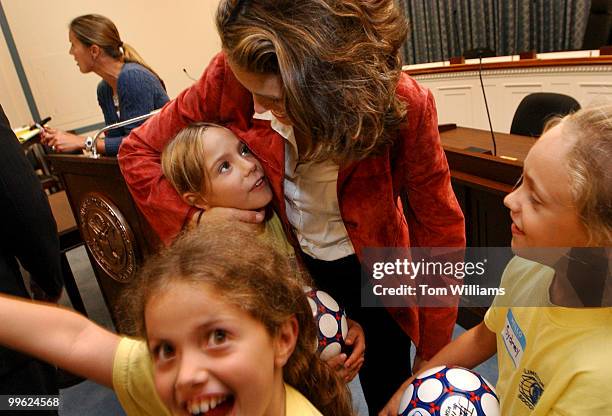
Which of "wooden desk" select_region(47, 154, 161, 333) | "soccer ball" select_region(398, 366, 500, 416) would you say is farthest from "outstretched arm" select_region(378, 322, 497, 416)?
"wooden desk" select_region(47, 154, 161, 333)

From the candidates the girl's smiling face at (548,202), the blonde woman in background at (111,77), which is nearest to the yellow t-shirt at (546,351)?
the girl's smiling face at (548,202)

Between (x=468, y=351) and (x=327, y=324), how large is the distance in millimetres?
375

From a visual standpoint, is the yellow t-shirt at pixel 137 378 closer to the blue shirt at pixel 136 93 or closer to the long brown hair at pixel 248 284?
the long brown hair at pixel 248 284

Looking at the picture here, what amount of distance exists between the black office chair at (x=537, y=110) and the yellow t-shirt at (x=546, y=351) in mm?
2074

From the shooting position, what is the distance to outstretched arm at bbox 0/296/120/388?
839 millimetres

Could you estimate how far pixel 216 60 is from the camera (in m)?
1.29

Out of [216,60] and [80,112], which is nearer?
[216,60]

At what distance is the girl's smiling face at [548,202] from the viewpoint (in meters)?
0.84

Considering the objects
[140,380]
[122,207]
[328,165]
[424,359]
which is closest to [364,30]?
[328,165]

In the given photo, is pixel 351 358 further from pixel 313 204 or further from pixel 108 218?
pixel 108 218

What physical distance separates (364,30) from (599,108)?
1.50 feet

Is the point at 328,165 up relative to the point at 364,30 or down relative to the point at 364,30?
down

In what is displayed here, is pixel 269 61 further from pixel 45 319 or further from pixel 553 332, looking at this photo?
pixel 553 332

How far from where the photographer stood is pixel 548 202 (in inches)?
33.9
